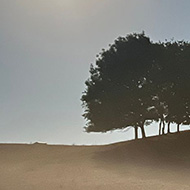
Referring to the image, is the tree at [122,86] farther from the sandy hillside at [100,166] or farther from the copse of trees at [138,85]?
the sandy hillside at [100,166]

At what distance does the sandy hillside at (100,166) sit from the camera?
14.6m

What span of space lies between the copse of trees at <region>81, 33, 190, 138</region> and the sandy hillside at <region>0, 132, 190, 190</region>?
2.23m

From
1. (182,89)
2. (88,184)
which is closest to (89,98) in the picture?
(182,89)

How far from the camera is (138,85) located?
29.5m

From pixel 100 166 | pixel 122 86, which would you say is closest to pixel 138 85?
pixel 122 86

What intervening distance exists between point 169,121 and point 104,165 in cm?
1080

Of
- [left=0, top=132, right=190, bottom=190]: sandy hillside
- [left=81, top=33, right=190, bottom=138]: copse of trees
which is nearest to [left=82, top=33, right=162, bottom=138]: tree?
[left=81, top=33, right=190, bottom=138]: copse of trees

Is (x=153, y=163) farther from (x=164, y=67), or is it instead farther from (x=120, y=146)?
(x=164, y=67)

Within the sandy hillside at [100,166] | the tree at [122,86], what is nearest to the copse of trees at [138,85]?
the tree at [122,86]

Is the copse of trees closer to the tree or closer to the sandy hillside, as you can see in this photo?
the tree

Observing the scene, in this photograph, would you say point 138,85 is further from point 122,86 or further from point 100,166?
point 100,166

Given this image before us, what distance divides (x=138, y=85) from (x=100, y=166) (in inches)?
417

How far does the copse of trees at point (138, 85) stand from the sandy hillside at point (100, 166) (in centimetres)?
223

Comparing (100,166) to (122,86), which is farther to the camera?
(122,86)
